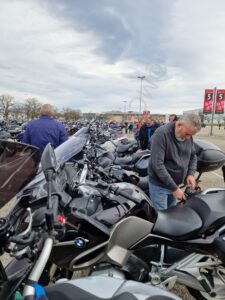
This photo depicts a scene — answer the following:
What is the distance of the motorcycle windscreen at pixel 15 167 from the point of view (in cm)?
149

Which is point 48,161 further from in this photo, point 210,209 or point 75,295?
point 210,209

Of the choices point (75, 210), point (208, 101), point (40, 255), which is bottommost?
point (75, 210)

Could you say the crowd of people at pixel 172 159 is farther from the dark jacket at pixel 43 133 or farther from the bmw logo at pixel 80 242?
the dark jacket at pixel 43 133

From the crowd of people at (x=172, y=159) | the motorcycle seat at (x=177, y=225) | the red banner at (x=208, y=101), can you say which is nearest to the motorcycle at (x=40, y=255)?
the motorcycle seat at (x=177, y=225)

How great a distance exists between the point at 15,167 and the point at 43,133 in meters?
3.70

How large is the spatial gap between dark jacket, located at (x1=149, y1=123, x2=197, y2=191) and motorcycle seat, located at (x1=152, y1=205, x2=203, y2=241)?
75 centimetres

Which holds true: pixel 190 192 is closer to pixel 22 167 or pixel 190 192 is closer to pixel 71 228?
pixel 71 228

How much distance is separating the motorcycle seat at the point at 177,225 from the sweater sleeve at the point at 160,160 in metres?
0.71

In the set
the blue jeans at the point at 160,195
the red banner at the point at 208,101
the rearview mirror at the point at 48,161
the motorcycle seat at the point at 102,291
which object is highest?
the red banner at the point at 208,101

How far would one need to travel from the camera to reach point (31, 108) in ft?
183

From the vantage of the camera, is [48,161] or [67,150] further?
[67,150]

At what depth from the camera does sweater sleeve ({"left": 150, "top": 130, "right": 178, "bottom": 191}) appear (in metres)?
3.26

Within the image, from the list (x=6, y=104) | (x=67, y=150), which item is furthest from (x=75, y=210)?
(x=6, y=104)

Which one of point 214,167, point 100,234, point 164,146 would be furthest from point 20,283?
point 214,167
